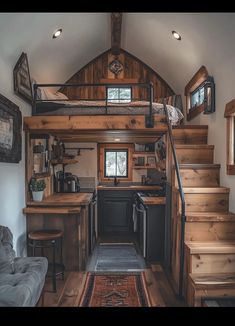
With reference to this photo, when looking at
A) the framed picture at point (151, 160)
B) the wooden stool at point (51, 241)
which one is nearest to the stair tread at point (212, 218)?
the wooden stool at point (51, 241)

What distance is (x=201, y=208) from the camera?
304 cm

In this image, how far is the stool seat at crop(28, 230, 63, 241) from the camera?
3.03 m

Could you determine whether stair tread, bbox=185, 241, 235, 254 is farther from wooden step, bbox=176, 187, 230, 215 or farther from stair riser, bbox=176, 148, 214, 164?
stair riser, bbox=176, 148, 214, 164

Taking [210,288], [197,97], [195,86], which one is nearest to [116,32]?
[195,86]

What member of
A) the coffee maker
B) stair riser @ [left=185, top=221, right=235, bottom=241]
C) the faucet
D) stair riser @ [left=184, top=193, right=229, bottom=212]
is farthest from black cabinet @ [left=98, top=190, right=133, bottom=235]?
stair riser @ [left=185, top=221, right=235, bottom=241]

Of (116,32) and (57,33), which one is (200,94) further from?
(57,33)

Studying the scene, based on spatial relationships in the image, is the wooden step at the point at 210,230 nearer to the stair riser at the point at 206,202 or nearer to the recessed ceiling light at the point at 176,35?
the stair riser at the point at 206,202

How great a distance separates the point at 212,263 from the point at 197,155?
1536 millimetres

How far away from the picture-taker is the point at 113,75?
5508 millimetres

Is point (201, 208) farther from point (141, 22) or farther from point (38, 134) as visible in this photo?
point (141, 22)

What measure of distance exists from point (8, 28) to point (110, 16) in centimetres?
195

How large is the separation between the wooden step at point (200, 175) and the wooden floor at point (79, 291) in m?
1.15

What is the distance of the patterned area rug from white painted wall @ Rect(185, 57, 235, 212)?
131 cm
